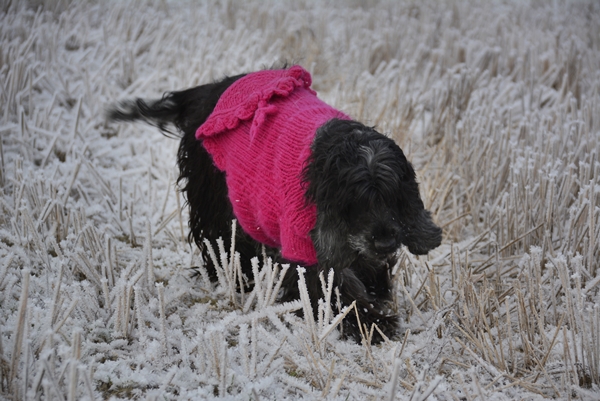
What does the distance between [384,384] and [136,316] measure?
1.11 metres

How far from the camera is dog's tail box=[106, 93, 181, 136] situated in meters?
3.07

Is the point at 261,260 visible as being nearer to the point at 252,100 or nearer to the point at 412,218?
the point at 252,100

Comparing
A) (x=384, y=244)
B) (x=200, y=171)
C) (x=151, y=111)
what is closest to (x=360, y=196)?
(x=384, y=244)

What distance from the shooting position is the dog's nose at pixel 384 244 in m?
2.04

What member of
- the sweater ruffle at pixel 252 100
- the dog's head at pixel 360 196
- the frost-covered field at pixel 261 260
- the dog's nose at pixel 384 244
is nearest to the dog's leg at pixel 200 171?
the sweater ruffle at pixel 252 100

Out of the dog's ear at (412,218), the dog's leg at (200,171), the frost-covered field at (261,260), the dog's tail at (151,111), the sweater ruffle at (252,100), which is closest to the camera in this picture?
the frost-covered field at (261,260)

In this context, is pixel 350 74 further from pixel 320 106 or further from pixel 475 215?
pixel 320 106

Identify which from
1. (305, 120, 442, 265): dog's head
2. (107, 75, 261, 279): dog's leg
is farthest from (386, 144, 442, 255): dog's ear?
(107, 75, 261, 279): dog's leg

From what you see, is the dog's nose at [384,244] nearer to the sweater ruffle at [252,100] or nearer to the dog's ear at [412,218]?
the dog's ear at [412,218]

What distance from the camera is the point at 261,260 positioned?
10.0 ft

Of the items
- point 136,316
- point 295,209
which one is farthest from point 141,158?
point 295,209

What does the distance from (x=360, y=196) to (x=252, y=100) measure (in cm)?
77

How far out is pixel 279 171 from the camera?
7.47 feet

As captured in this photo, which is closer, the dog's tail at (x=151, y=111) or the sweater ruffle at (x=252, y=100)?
the sweater ruffle at (x=252, y=100)
